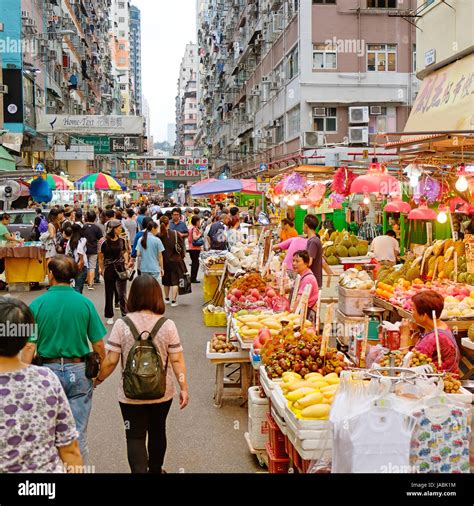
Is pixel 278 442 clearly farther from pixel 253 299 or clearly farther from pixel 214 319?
pixel 214 319

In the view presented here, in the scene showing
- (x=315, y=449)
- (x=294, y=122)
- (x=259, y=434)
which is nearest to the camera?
(x=315, y=449)

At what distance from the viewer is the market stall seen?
1639 cm

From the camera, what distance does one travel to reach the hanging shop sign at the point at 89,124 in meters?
28.1

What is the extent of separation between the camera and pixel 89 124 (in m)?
28.8

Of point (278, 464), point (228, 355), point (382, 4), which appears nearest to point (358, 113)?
point (382, 4)

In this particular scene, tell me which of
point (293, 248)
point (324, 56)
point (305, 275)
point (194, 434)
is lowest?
point (194, 434)

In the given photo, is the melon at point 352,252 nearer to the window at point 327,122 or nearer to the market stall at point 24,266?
the market stall at point 24,266

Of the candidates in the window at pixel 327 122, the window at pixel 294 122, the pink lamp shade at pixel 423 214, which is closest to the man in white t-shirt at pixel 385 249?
the pink lamp shade at pixel 423 214

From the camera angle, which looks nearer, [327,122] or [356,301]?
[356,301]

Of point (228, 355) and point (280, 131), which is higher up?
point (280, 131)

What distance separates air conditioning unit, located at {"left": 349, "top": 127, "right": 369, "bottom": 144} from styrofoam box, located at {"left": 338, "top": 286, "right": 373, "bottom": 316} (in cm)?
1718

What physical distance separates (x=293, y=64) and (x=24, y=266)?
1812 centimetres

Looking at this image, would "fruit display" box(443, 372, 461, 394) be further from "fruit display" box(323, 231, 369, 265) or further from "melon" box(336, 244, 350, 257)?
"melon" box(336, 244, 350, 257)
